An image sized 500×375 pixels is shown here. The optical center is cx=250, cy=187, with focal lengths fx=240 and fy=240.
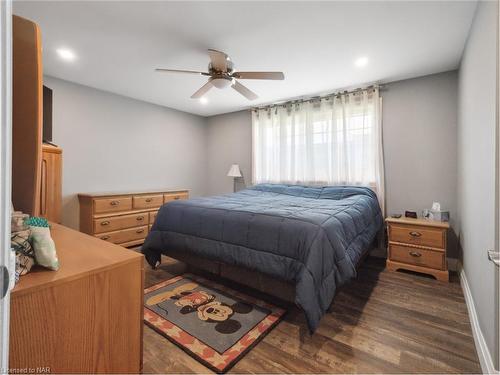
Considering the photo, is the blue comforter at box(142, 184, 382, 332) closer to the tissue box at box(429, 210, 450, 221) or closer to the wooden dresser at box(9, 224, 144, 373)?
the tissue box at box(429, 210, 450, 221)

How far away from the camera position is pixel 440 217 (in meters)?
2.83

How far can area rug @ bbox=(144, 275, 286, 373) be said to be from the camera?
1536 millimetres

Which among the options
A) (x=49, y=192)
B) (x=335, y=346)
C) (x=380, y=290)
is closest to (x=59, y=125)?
(x=49, y=192)

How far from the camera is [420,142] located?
314 cm

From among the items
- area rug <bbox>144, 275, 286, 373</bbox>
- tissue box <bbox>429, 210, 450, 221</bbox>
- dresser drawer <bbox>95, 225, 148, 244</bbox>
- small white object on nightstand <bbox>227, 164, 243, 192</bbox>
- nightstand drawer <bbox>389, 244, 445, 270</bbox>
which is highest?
small white object on nightstand <bbox>227, 164, 243, 192</bbox>

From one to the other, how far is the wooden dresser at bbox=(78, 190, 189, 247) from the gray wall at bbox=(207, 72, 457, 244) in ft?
11.9

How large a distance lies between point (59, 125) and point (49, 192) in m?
1.83

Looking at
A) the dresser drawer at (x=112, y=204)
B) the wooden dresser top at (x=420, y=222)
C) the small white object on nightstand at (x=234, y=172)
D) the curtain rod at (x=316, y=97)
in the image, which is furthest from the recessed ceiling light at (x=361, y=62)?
the dresser drawer at (x=112, y=204)

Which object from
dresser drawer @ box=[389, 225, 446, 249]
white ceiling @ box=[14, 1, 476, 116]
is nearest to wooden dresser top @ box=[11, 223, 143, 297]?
white ceiling @ box=[14, 1, 476, 116]

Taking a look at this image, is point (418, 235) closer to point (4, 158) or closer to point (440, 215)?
point (440, 215)

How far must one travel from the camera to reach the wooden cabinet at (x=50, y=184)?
1.92m

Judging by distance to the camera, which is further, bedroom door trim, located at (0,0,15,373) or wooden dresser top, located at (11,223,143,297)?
wooden dresser top, located at (11,223,143,297)

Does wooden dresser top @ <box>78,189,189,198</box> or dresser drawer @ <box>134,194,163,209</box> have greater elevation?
wooden dresser top @ <box>78,189,189,198</box>

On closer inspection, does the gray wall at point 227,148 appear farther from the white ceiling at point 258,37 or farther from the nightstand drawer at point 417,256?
the nightstand drawer at point 417,256
